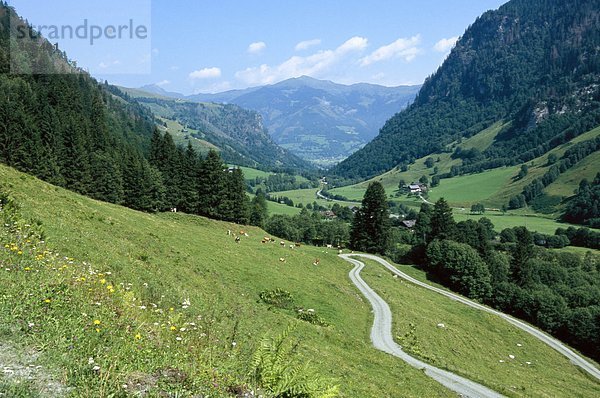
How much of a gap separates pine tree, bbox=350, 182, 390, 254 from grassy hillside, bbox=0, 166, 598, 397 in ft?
150

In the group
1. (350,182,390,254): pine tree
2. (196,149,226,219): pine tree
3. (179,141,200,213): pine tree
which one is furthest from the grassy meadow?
(179,141,200,213): pine tree

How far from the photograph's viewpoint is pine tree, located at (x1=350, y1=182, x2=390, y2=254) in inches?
3932

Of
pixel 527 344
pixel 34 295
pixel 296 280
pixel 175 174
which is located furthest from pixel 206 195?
pixel 34 295

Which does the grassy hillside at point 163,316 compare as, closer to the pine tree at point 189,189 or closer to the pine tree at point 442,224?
the pine tree at point 189,189

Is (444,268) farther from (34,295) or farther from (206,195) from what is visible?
(34,295)

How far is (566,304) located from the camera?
3543 inches

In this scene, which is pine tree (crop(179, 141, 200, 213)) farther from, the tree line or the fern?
the fern

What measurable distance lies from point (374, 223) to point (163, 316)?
289ft

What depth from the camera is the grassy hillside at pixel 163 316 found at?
969 centimetres

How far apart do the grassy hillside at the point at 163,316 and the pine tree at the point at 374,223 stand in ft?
150

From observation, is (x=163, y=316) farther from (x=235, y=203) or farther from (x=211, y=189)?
(x=235, y=203)

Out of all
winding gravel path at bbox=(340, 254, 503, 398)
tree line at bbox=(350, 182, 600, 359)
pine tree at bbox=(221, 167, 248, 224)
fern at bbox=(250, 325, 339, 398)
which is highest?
fern at bbox=(250, 325, 339, 398)

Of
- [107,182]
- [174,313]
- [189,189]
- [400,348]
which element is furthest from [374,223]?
[174,313]

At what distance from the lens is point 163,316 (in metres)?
15.4
